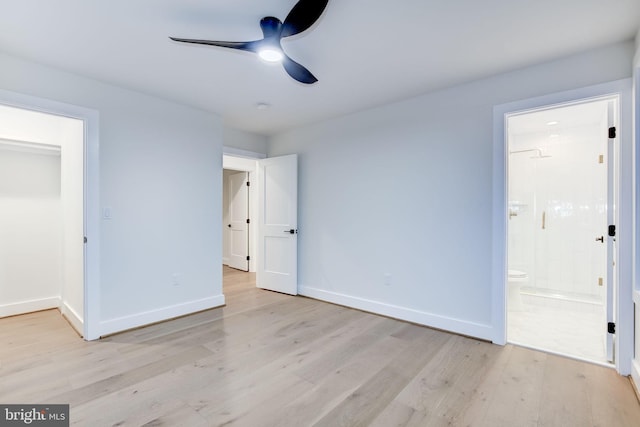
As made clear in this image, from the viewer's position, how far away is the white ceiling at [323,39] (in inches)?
75.5

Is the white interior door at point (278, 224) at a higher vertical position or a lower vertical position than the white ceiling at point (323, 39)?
lower

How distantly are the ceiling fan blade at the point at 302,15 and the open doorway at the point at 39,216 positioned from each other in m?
2.65

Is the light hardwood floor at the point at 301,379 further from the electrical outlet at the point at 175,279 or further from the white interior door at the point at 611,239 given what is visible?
the electrical outlet at the point at 175,279

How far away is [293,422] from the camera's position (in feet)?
5.84

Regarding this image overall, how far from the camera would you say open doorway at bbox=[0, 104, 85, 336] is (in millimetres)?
3256

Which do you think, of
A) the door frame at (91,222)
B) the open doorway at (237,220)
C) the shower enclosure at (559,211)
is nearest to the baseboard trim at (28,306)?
the door frame at (91,222)

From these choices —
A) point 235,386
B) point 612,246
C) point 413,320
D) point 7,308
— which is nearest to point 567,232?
point 612,246

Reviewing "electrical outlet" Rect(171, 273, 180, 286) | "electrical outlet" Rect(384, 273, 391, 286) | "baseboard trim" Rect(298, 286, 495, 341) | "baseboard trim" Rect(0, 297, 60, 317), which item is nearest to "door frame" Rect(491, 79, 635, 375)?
"baseboard trim" Rect(298, 286, 495, 341)

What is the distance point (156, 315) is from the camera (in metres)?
3.39

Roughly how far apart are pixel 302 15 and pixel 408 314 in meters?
3.01

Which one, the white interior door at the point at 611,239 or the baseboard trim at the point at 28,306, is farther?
the baseboard trim at the point at 28,306

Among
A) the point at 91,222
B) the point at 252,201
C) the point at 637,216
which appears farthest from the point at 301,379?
the point at 252,201

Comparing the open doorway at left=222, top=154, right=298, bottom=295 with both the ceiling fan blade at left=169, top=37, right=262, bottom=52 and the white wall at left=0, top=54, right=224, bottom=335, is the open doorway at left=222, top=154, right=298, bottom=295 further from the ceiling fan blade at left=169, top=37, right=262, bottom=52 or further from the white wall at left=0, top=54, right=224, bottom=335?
the ceiling fan blade at left=169, top=37, right=262, bottom=52

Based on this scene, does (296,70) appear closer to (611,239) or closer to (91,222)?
(91,222)
